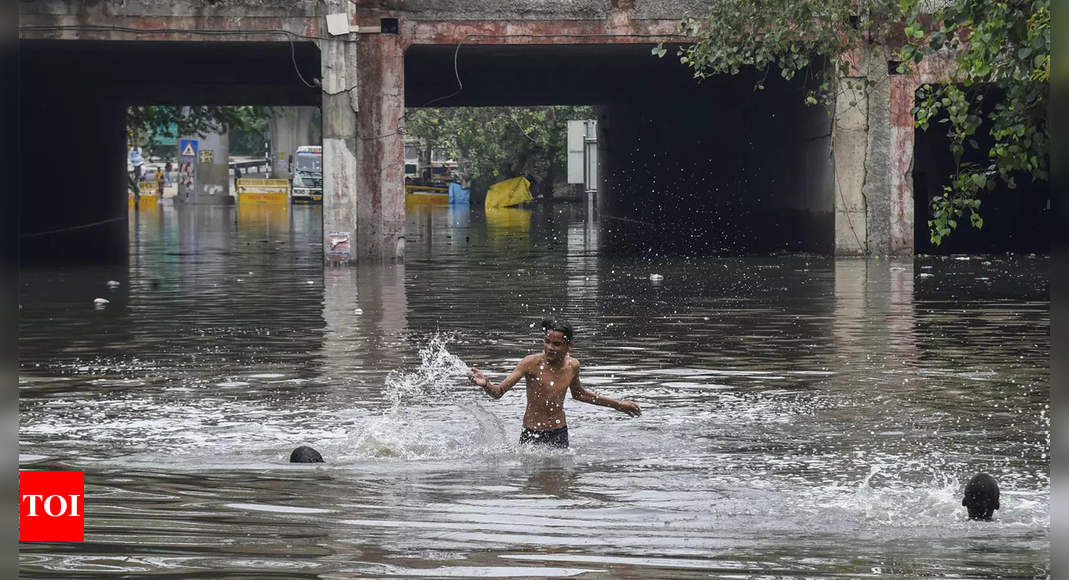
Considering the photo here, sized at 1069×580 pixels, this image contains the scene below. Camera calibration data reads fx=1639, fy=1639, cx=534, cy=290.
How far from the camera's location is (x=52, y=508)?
8.08 metres

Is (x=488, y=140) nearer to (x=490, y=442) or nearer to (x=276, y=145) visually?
(x=276, y=145)

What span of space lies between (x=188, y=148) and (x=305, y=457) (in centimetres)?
6968

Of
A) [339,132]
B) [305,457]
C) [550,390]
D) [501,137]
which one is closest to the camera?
[305,457]

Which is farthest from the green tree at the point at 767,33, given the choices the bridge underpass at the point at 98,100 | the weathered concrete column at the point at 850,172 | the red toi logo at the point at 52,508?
the red toi logo at the point at 52,508

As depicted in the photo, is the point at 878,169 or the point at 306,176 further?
the point at 306,176

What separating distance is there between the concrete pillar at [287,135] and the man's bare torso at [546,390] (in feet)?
253

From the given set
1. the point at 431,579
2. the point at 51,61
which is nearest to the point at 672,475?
the point at 431,579

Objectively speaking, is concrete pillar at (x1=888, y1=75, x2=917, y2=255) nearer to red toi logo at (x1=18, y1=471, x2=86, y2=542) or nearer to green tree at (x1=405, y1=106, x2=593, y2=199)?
red toi logo at (x1=18, y1=471, x2=86, y2=542)

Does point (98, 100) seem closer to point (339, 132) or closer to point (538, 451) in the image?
point (339, 132)

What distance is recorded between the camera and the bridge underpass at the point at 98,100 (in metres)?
32.0

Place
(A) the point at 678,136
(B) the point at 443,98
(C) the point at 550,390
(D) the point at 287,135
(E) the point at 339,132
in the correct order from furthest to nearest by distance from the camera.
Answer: (D) the point at 287,135 → (A) the point at 678,136 → (B) the point at 443,98 → (E) the point at 339,132 → (C) the point at 550,390

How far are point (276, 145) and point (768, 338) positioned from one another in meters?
76.0

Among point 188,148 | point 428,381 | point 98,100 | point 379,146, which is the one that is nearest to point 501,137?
point 188,148

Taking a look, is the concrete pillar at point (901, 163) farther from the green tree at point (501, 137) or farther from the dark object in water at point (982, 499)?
the green tree at point (501, 137)
